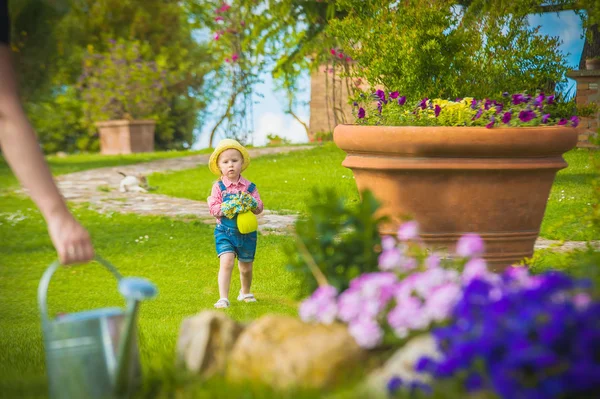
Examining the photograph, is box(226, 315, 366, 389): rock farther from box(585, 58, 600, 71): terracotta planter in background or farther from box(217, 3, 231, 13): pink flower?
box(217, 3, 231, 13): pink flower

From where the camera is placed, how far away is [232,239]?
211 inches

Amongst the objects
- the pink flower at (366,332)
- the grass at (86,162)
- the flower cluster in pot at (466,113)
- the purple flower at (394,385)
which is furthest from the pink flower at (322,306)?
the grass at (86,162)

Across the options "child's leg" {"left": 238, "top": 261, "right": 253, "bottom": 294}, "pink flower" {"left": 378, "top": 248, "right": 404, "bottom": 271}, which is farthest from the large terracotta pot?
"pink flower" {"left": 378, "top": 248, "right": 404, "bottom": 271}

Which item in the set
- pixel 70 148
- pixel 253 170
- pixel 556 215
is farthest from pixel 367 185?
pixel 70 148

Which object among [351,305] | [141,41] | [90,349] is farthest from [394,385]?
[141,41]

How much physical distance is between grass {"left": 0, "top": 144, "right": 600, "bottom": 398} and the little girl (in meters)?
0.27

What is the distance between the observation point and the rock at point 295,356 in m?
2.45

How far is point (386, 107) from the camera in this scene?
5648 millimetres

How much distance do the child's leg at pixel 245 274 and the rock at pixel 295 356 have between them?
275 cm

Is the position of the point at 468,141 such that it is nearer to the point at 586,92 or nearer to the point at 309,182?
the point at 309,182

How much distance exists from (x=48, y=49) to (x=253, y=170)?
6359 millimetres

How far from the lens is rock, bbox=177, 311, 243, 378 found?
270 cm

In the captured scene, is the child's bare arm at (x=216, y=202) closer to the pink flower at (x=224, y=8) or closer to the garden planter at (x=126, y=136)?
the pink flower at (x=224, y=8)

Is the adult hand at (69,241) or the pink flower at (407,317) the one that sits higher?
the adult hand at (69,241)
